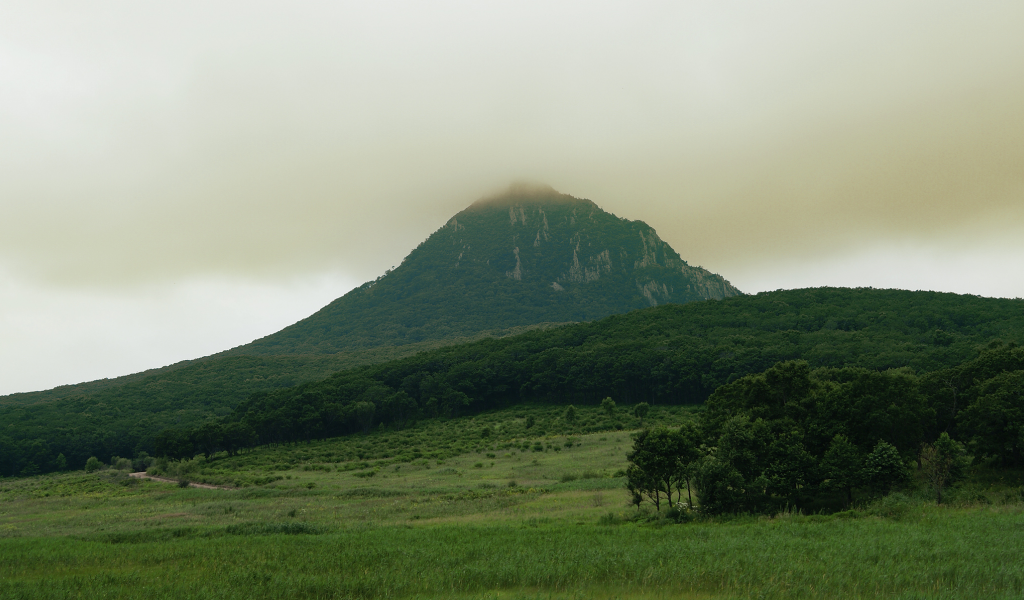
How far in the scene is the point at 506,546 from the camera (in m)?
25.6

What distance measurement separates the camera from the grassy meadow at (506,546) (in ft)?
64.0

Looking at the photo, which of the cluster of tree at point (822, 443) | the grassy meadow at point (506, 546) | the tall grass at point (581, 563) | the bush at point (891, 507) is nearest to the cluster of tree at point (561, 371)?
the grassy meadow at point (506, 546)

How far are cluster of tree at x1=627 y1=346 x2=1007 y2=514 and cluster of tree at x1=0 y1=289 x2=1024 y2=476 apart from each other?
72506 mm

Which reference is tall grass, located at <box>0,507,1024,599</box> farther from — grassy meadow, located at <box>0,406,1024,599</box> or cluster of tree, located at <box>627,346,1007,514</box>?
cluster of tree, located at <box>627,346,1007,514</box>

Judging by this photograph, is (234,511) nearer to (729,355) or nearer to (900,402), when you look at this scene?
(900,402)

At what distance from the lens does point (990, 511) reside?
28141 mm

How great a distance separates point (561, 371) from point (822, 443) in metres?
104

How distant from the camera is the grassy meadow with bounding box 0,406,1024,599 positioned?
19516mm

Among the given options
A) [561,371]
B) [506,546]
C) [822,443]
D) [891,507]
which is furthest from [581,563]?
[561,371]

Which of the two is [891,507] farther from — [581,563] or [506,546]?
[506,546]

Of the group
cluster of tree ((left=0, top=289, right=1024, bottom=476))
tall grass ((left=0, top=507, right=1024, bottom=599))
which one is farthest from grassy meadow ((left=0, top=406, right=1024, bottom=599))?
cluster of tree ((left=0, top=289, right=1024, bottom=476))

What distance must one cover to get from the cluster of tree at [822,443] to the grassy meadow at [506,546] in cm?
187

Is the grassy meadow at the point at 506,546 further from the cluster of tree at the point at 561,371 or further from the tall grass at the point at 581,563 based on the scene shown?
the cluster of tree at the point at 561,371

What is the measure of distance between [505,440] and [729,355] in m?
59.7
